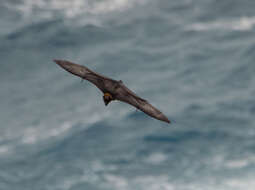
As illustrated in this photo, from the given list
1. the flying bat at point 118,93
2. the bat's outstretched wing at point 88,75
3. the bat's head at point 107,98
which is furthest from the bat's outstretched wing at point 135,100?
the bat's outstretched wing at point 88,75

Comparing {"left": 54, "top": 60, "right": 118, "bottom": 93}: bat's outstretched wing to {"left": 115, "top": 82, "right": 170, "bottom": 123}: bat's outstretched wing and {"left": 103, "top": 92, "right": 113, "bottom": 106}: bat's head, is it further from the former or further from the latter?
{"left": 115, "top": 82, "right": 170, "bottom": 123}: bat's outstretched wing

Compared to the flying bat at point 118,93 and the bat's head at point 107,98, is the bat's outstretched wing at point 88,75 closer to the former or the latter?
the flying bat at point 118,93

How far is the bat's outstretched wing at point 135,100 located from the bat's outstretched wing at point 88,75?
1.18 meters

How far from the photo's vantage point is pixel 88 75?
145 feet

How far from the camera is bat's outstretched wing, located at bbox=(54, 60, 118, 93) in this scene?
42.5 metres

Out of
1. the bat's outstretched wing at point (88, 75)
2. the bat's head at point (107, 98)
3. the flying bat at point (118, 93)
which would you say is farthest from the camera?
the bat's outstretched wing at point (88, 75)

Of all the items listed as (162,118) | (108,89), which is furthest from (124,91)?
(162,118)

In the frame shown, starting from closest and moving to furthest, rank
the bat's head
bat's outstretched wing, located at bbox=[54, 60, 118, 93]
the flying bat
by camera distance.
Result: the bat's head → the flying bat → bat's outstretched wing, located at bbox=[54, 60, 118, 93]

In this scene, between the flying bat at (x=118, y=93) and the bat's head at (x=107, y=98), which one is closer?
the bat's head at (x=107, y=98)

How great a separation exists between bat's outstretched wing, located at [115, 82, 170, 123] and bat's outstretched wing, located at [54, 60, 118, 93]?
3.88 feet

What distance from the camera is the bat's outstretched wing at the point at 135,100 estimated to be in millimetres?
41938

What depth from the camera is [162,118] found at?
134ft

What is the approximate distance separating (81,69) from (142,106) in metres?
8.16

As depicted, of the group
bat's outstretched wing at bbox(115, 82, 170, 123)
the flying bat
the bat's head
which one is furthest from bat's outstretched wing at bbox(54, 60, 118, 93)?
bat's outstretched wing at bbox(115, 82, 170, 123)
